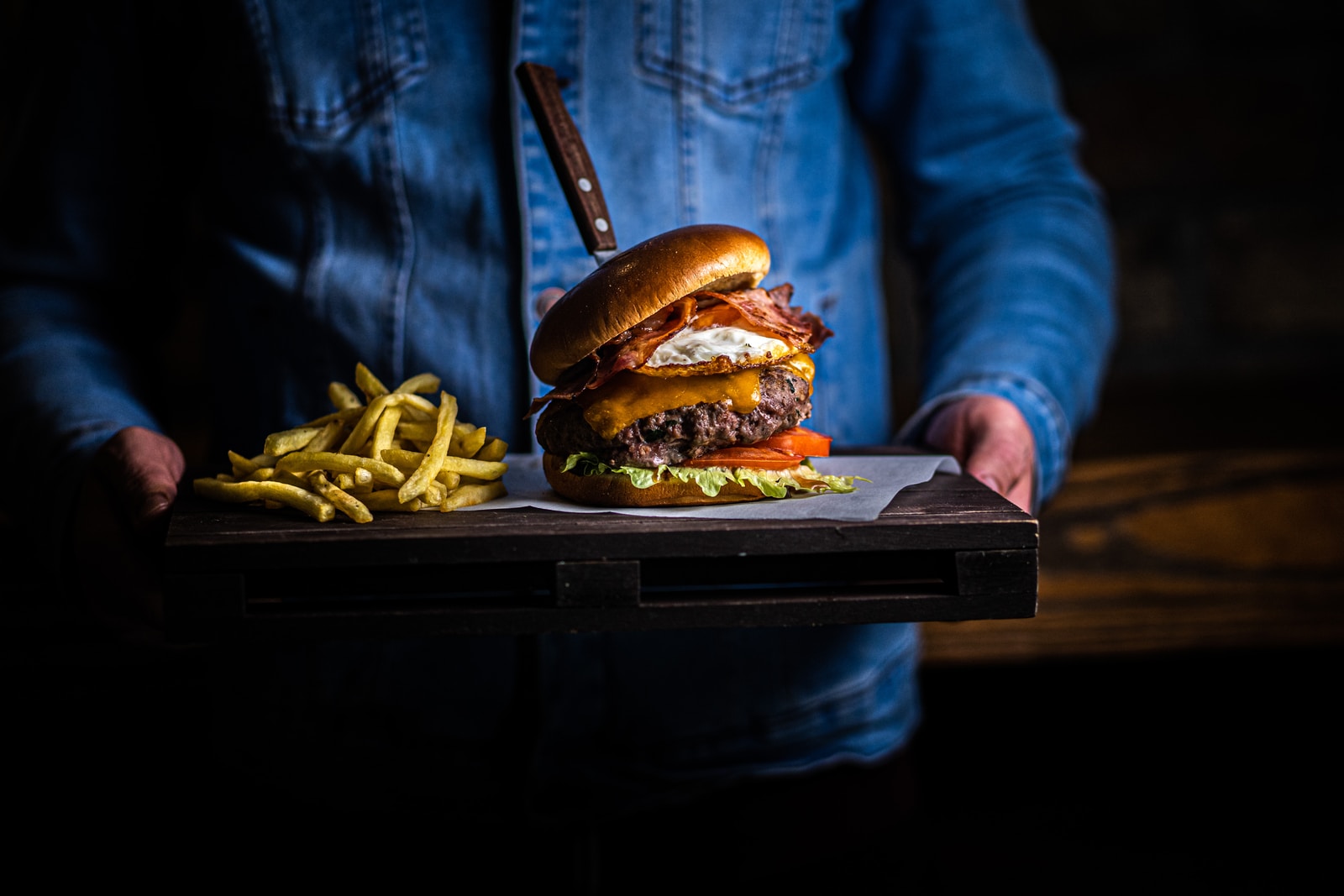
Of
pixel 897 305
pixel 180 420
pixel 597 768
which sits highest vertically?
pixel 897 305

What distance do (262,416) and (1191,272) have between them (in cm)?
278

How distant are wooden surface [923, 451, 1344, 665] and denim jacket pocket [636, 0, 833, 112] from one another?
1.20 metres

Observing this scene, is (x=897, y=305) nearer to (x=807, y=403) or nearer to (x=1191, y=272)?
(x=1191, y=272)

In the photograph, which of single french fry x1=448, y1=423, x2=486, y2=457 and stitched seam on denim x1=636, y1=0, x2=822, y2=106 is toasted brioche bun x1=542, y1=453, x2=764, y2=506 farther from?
stitched seam on denim x1=636, y1=0, x2=822, y2=106

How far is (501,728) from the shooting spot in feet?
5.44

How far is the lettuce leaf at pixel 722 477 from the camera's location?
132 centimetres

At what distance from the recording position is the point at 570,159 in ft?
4.47

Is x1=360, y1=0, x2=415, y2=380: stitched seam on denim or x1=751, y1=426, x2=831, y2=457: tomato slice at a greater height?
x1=360, y1=0, x2=415, y2=380: stitched seam on denim

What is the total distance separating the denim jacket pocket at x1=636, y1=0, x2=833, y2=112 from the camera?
5.31ft

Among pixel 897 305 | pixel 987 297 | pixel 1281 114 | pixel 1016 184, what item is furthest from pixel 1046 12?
pixel 987 297

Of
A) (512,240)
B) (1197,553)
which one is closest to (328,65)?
(512,240)

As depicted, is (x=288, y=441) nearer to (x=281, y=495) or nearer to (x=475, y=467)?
(x=281, y=495)

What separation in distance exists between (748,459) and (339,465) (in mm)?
524

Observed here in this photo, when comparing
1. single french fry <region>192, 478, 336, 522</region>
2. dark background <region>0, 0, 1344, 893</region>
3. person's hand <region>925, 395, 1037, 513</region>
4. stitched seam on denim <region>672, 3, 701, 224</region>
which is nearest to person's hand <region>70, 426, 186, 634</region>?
single french fry <region>192, 478, 336, 522</region>
